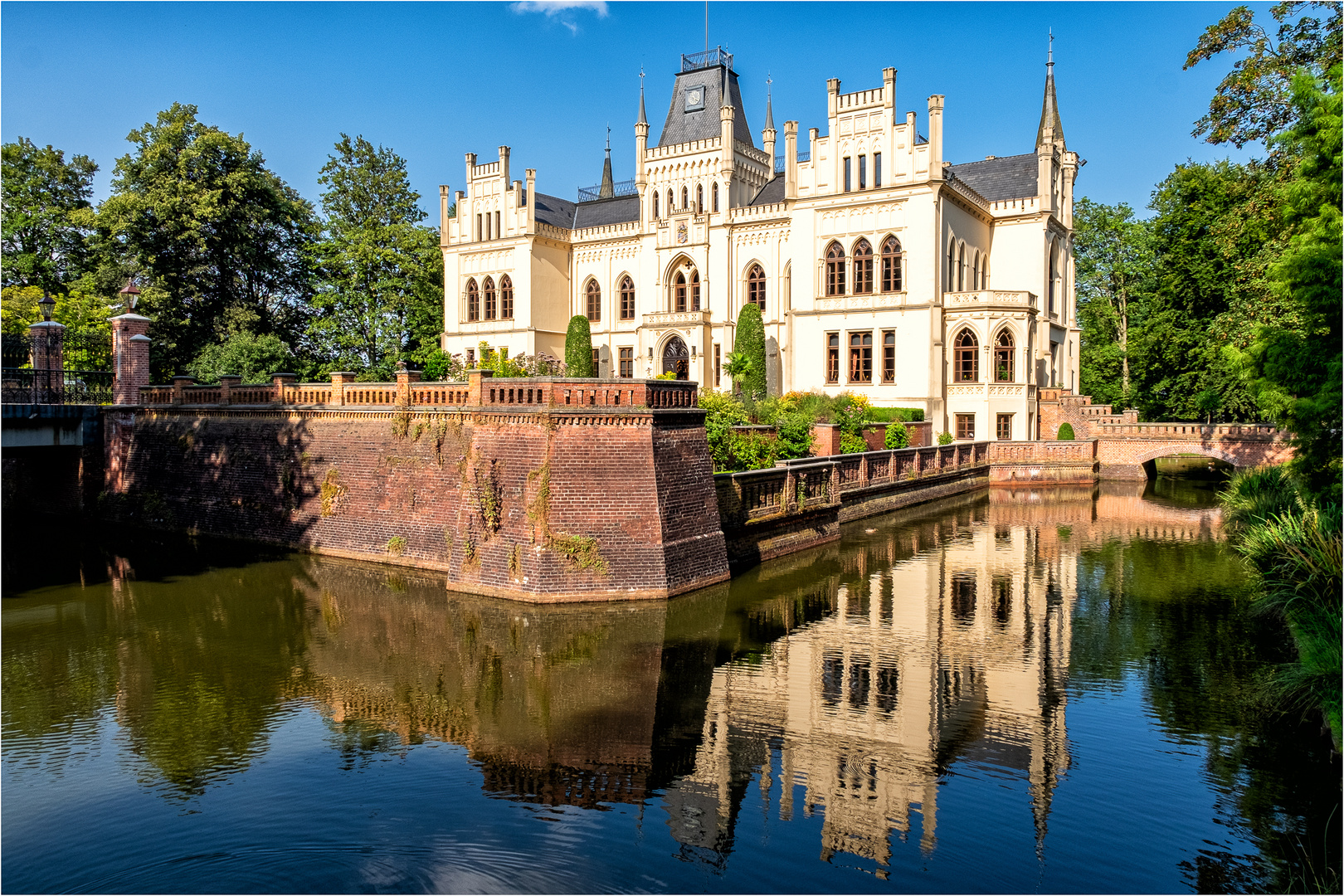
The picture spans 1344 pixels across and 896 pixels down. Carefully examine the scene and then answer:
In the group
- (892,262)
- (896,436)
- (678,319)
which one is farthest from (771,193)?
(896,436)

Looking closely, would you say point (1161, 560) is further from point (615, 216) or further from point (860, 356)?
point (615, 216)

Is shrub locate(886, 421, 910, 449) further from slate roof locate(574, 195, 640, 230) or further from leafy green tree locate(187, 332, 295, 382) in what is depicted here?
leafy green tree locate(187, 332, 295, 382)

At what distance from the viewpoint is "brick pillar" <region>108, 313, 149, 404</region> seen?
22.8 metres

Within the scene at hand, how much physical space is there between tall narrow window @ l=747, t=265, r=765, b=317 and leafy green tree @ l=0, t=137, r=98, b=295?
26885mm

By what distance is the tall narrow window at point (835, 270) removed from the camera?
3541 cm

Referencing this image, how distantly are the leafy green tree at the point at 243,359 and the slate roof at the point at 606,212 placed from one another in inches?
624

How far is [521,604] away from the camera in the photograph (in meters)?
14.2

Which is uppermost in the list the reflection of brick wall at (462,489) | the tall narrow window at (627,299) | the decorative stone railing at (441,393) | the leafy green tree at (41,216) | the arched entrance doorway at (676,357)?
the leafy green tree at (41,216)

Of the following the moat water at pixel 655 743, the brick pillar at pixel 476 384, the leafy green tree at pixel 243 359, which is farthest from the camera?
the leafy green tree at pixel 243 359

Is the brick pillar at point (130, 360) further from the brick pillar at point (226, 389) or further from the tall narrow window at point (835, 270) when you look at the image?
the tall narrow window at point (835, 270)

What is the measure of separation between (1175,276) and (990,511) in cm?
1895

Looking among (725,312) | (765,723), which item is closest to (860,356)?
(725,312)

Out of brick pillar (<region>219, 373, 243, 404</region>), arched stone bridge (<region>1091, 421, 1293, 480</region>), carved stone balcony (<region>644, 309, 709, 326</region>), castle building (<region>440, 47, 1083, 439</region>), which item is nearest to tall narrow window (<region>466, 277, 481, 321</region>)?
castle building (<region>440, 47, 1083, 439</region>)

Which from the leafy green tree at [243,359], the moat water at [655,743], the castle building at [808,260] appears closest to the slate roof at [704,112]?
the castle building at [808,260]
